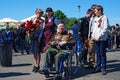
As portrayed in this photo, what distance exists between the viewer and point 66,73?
404 inches

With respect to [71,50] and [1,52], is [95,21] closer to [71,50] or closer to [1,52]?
[71,50]

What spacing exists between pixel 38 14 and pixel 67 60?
2001mm

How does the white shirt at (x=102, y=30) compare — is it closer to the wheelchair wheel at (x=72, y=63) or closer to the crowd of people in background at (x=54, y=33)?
the crowd of people in background at (x=54, y=33)

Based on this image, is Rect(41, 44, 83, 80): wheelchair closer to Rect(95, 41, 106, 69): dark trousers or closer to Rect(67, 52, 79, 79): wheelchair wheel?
Rect(67, 52, 79, 79): wheelchair wheel

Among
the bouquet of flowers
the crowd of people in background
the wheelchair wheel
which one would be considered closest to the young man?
the crowd of people in background

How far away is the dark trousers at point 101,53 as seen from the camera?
11.2 meters

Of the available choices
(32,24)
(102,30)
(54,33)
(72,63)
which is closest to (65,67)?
(72,63)

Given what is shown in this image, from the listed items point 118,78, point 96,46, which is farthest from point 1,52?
point 118,78

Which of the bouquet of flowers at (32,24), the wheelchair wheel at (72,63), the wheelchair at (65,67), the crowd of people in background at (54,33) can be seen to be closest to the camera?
the wheelchair at (65,67)

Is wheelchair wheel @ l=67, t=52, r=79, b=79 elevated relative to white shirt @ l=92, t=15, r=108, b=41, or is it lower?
lower

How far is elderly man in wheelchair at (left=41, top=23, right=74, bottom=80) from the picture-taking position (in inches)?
396

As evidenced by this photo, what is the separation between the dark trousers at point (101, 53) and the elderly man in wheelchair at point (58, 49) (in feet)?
3.84

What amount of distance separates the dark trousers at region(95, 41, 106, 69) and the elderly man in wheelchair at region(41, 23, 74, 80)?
3.84 ft

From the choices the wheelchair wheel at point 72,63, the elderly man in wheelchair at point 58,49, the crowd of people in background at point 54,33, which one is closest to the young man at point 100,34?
the crowd of people in background at point 54,33
